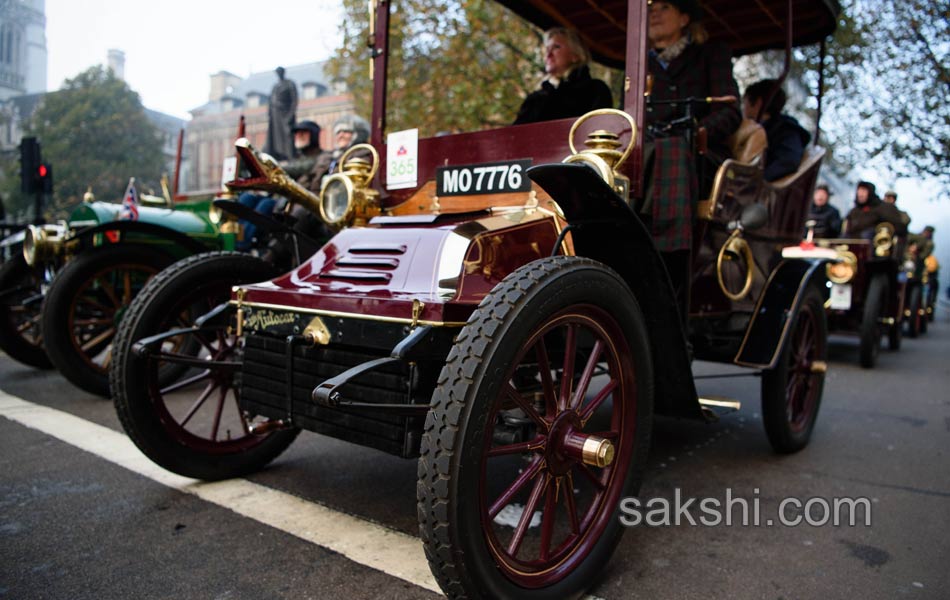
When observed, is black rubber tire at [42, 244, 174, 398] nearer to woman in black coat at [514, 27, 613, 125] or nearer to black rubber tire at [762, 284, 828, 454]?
woman in black coat at [514, 27, 613, 125]

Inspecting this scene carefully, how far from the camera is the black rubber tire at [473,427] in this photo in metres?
1.66

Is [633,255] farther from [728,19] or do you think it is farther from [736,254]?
[728,19]

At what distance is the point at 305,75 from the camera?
151ft

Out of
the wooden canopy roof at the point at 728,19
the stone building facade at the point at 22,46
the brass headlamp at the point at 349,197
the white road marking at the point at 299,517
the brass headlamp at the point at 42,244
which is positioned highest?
the stone building facade at the point at 22,46

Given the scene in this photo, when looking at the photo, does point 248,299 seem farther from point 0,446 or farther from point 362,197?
point 0,446

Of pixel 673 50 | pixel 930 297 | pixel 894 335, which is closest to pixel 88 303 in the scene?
pixel 673 50

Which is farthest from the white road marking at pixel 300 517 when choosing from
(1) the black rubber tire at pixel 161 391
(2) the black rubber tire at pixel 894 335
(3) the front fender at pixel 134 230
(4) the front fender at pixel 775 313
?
(2) the black rubber tire at pixel 894 335

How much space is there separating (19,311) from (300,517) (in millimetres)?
4486

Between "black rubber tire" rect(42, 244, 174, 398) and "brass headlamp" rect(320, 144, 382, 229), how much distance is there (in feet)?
6.83

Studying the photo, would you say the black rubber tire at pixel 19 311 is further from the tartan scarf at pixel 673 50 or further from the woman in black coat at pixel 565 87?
the tartan scarf at pixel 673 50

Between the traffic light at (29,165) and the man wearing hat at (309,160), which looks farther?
the traffic light at (29,165)

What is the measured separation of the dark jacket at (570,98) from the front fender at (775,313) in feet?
4.46

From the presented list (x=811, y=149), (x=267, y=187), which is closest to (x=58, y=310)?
(x=267, y=187)

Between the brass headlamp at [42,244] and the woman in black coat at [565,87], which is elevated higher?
the woman in black coat at [565,87]
